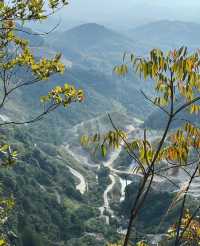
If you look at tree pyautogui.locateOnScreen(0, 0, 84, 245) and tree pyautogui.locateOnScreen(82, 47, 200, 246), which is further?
tree pyautogui.locateOnScreen(0, 0, 84, 245)

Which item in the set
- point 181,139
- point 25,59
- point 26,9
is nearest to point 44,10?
point 26,9

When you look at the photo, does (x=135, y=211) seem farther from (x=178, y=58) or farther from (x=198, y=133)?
(x=178, y=58)

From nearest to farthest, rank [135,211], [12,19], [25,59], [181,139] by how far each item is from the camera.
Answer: [135,211]
[181,139]
[12,19]
[25,59]

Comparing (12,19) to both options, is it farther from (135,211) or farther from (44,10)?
(135,211)

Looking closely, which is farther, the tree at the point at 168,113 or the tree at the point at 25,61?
the tree at the point at 25,61

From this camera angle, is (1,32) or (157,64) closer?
(157,64)

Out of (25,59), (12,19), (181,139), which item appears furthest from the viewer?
(25,59)

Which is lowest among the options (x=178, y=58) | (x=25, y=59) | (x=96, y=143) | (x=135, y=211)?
(x=135, y=211)

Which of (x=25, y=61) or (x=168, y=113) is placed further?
(x=25, y=61)

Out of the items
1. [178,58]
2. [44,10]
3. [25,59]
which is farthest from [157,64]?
[25,59]

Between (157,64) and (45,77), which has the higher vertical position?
(157,64)
